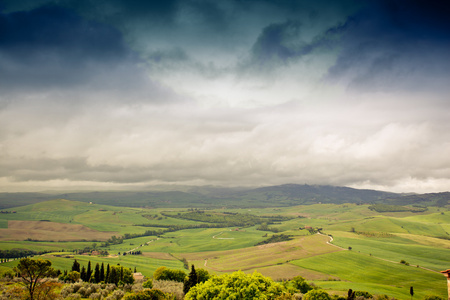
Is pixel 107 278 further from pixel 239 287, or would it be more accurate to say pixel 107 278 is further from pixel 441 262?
pixel 441 262

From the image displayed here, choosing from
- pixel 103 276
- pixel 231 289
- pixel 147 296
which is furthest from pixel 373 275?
pixel 103 276

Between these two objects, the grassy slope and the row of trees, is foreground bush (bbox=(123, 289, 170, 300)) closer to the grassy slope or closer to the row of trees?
the row of trees

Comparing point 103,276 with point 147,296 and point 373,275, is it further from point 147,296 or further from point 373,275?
point 373,275

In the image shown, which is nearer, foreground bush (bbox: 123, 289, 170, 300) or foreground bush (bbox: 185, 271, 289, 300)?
foreground bush (bbox: 185, 271, 289, 300)

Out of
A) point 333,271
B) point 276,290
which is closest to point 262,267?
point 333,271

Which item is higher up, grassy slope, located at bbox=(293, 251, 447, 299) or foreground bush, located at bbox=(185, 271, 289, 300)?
foreground bush, located at bbox=(185, 271, 289, 300)

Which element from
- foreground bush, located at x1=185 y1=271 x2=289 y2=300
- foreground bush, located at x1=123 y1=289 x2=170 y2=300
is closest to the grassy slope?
foreground bush, located at x1=185 y1=271 x2=289 y2=300

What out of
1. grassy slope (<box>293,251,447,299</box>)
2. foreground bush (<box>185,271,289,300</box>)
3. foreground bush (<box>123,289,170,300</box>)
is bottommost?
grassy slope (<box>293,251,447,299</box>)

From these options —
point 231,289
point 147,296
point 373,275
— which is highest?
point 231,289

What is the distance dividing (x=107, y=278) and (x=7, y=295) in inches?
1594

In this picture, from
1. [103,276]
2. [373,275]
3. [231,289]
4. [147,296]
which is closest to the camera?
[231,289]

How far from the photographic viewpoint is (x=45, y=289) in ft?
222

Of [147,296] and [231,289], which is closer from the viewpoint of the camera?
[231,289]

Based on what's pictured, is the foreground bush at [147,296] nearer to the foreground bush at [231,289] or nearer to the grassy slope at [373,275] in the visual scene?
the foreground bush at [231,289]
